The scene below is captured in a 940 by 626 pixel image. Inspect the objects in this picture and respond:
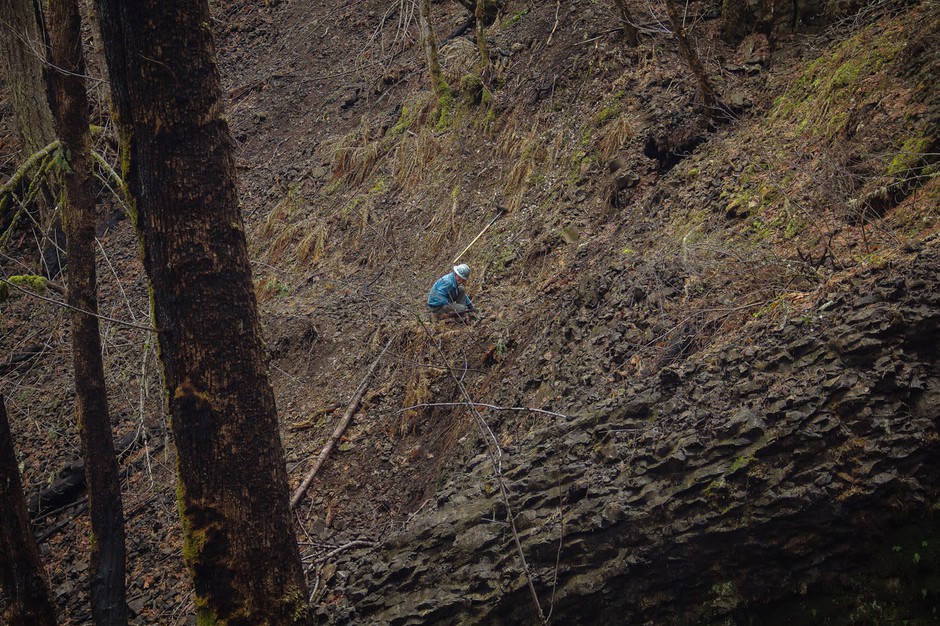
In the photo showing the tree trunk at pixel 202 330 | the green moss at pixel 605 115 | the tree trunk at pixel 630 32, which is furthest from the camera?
the tree trunk at pixel 630 32

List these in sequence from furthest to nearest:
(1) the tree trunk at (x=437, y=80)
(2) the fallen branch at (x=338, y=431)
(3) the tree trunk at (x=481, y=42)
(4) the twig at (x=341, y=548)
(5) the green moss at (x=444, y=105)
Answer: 1. (5) the green moss at (x=444, y=105)
2. (1) the tree trunk at (x=437, y=80)
3. (3) the tree trunk at (x=481, y=42)
4. (2) the fallen branch at (x=338, y=431)
5. (4) the twig at (x=341, y=548)

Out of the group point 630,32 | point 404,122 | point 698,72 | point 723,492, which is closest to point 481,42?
point 404,122

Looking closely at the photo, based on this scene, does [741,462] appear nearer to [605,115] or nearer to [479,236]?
[479,236]

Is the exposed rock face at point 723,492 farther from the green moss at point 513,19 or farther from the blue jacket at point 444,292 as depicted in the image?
the green moss at point 513,19

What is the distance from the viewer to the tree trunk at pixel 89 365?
213 inches

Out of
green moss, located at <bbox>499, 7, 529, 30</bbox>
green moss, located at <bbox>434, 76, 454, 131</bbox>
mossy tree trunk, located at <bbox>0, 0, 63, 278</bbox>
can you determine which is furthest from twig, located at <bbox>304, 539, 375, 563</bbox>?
green moss, located at <bbox>499, 7, 529, 30</bbox>

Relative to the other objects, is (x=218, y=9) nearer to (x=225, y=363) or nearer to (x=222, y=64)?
(x=222, y=64)

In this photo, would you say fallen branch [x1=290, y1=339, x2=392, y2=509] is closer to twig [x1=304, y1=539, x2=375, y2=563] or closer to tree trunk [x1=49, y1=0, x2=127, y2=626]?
twig [x1=304, y1=539, x2=375, y2=563]

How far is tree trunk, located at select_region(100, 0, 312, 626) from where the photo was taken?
300 centimetres

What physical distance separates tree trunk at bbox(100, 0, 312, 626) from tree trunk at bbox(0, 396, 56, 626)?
8.03 ft

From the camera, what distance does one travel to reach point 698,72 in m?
7.25

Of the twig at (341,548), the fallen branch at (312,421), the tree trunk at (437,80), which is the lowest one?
the fallen branch at (312,421)

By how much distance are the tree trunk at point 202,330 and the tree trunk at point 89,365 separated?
2841mm

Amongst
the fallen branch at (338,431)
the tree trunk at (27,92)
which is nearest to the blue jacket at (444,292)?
the fallen branch at (338,431)
